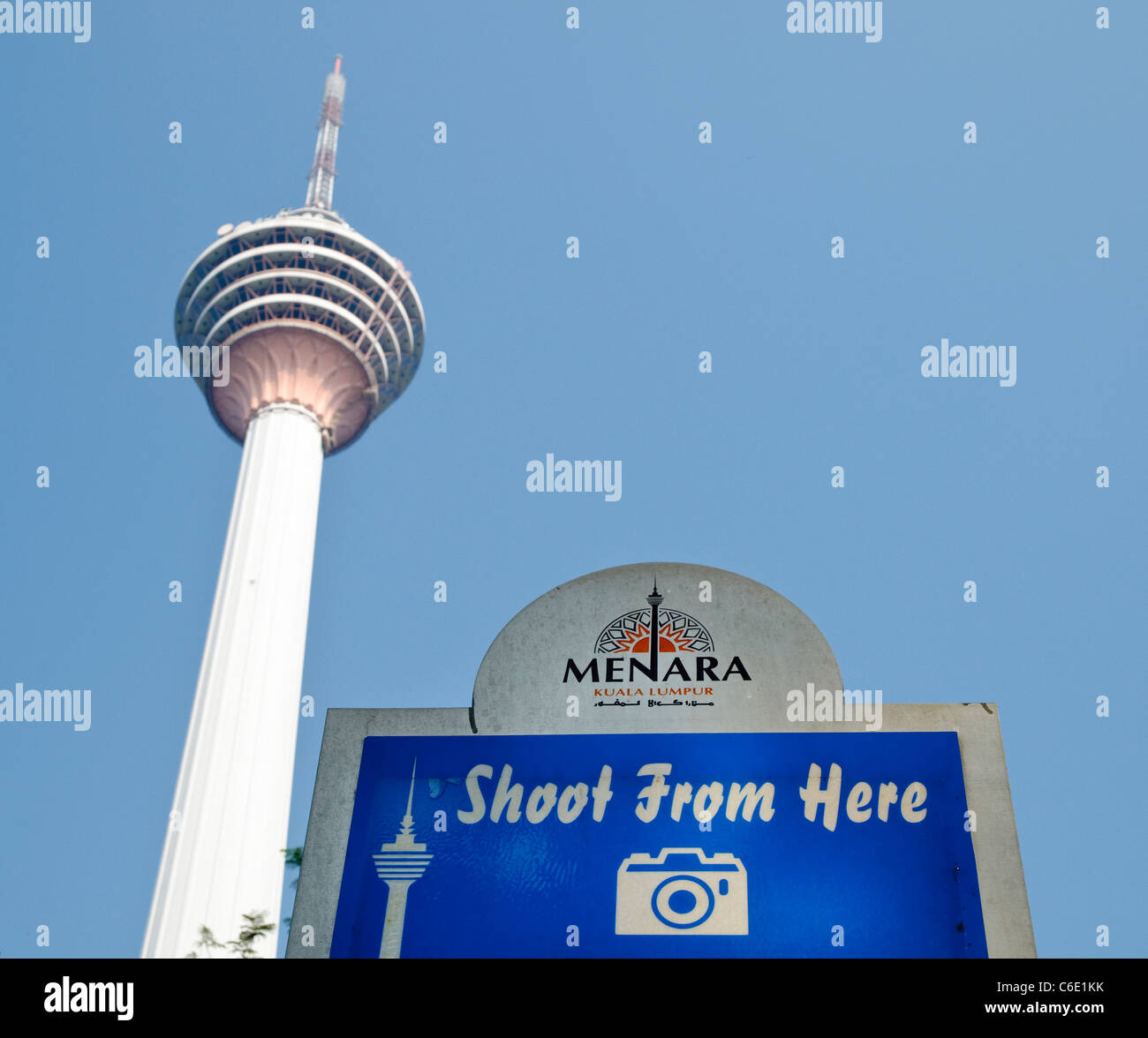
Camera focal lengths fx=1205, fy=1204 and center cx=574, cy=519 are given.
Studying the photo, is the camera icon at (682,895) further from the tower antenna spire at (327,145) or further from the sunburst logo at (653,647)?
the tower antenna spire at (327,145)

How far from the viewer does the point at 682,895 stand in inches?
395

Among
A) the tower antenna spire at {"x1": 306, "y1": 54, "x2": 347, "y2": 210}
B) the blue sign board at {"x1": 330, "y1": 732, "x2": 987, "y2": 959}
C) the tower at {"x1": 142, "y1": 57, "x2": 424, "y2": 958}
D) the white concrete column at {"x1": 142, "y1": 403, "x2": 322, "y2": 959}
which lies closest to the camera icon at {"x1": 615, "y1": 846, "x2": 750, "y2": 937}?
the blue sign board at {"x1": 330, "y1": 732, "x2": 987, "y2": 959}

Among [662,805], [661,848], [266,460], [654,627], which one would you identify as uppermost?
[266,460]

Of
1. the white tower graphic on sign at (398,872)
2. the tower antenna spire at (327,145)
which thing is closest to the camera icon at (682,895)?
the white tower graphic on sign at (398,872)

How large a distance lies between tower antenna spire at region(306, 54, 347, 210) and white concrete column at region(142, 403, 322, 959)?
51.1ft

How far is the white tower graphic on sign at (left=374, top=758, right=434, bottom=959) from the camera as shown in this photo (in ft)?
32.6

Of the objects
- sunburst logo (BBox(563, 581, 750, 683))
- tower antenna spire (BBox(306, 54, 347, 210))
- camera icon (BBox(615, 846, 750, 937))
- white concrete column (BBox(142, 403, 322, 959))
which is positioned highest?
tower antenna spire (BBox(306, 54, 347, 210))

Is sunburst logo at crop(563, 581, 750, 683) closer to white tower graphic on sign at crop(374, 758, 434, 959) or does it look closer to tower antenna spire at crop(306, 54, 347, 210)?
white tower graphic on sign at crop(374, 758, 434, 959)

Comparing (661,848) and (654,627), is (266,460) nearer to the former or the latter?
(654,627)

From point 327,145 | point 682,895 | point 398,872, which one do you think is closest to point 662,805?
point 682,895

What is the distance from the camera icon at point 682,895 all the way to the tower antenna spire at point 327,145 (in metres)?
63.8

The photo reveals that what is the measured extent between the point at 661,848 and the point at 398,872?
2.26 meters

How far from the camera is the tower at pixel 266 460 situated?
47781 millimetres

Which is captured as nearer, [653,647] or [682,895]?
[682,895]
